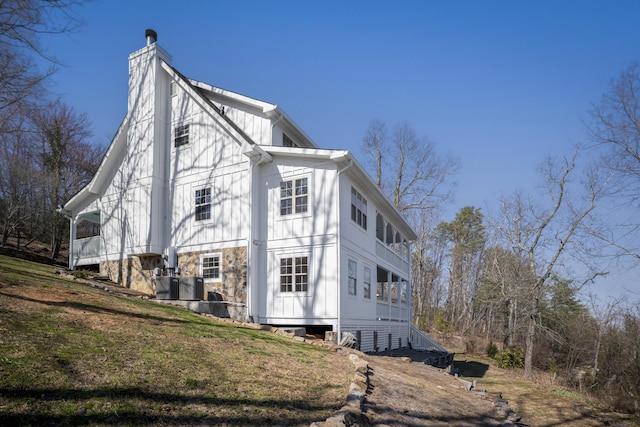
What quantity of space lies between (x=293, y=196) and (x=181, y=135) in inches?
232

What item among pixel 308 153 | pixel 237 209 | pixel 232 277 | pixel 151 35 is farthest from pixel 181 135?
pixel 232 277

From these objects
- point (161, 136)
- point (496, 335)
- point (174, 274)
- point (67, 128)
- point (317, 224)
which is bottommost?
point (496, 335)

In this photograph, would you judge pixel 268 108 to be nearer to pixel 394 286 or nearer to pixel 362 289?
pixel 362 289

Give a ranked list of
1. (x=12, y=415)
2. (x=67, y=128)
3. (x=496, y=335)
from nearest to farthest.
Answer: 1. (x=12, y=415)
2. (x=67, y=128)
3. (x=496, y=335)

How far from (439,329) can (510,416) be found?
28775 mm

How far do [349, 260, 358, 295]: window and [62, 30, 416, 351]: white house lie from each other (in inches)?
1.4

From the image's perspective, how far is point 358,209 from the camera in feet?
54.4

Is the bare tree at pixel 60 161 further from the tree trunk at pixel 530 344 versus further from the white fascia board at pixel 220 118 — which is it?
the tree trunk at pixel 530 344

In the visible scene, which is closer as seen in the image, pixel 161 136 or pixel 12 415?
pixel 12 415

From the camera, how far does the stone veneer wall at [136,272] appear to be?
17.4 m

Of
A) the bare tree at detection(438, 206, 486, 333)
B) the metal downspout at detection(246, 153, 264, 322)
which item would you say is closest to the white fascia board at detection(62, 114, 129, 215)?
the metal downspout at detection(246, 153, 264, 322)

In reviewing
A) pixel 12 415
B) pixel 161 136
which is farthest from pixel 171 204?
pixel 12 415

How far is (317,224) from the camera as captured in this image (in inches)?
579

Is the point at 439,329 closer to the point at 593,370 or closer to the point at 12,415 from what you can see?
the point at 593,370
